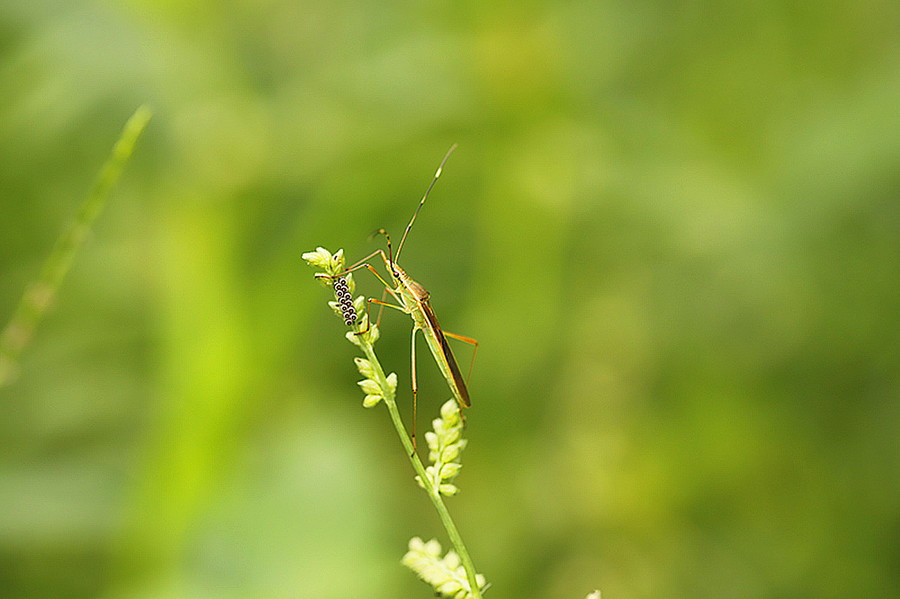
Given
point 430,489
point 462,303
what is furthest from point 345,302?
point 462,303

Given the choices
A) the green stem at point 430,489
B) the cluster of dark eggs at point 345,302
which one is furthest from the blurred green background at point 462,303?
the green stem at point 430,489

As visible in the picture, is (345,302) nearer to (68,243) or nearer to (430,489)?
(430,489)

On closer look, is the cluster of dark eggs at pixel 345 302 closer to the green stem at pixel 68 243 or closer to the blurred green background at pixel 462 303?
the green stem at pixel 68 243

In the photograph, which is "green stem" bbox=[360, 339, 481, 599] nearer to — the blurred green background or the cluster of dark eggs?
the cluster of dark eggs

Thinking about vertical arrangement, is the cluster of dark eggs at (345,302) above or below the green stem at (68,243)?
below

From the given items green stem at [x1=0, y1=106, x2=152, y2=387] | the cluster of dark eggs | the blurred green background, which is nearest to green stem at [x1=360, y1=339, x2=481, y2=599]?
the cluster of dark eggs

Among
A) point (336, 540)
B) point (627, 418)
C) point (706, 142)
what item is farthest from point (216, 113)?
point (706, 142)
